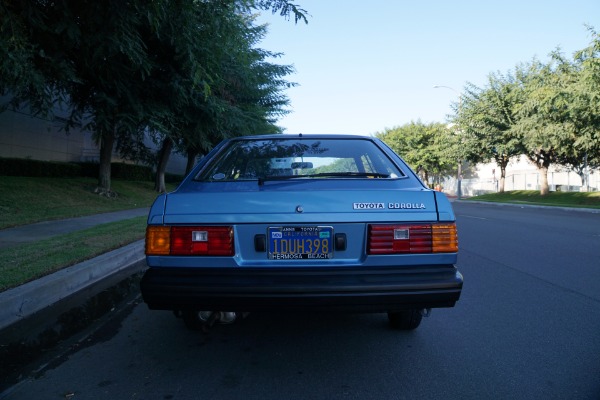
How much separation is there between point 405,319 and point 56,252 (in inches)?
199

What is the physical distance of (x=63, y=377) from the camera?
2934 millimetres

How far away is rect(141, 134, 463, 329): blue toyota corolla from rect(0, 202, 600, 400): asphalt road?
490mm

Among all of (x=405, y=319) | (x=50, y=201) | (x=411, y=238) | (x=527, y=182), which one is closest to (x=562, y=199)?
(x=527, y=182)

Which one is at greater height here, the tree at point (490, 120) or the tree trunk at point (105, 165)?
the tree at point (490, 120)

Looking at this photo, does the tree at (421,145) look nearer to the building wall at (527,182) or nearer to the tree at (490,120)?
the building wall at (527,182)

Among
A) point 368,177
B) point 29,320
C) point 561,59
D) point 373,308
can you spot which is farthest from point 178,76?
point 561,59

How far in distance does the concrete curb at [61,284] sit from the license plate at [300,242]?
2686mm

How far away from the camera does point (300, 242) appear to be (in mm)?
2799

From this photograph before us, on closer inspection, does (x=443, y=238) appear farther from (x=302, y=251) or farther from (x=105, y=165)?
(x=105, y=165)

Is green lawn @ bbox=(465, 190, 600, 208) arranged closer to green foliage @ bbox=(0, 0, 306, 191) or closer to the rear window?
green foliage @ bbox=(0, 0, 306, 191)

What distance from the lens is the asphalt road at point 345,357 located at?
2.73 metres

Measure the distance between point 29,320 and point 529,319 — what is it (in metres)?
4.60

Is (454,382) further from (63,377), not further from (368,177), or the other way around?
(63,377)

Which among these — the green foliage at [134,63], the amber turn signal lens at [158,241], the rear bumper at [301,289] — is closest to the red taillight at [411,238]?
the rear bumper at [301,289]
